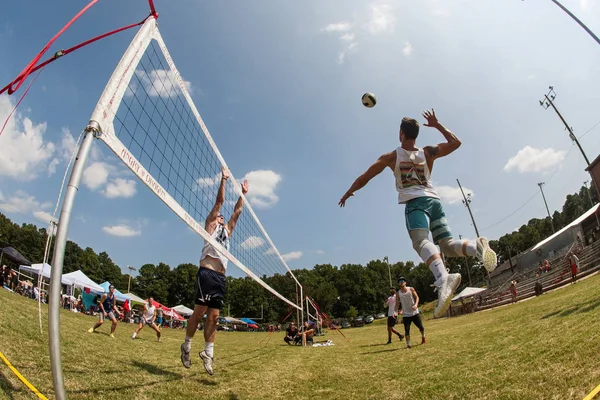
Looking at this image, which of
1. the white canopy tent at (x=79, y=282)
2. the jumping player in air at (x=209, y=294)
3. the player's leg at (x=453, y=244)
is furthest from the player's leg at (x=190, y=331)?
the white canopy tent at (x=79, y=282)

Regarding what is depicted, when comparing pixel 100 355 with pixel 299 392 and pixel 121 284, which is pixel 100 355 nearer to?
pixel 299 392

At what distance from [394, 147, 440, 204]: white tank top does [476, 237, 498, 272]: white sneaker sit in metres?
0.71

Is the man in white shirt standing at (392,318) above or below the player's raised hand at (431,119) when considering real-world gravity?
below

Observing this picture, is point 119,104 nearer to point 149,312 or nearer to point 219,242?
point 219,242

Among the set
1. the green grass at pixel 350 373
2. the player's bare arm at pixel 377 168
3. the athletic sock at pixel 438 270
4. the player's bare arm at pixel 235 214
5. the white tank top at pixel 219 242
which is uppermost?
the player's bare arm at pixel 235 214

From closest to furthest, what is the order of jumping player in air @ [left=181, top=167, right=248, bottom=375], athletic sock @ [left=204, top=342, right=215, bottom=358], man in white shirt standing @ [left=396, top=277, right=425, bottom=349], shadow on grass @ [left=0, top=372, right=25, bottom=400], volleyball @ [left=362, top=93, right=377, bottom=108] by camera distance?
shadow on grass @ [left=0, top=372, right=25, bottom=400] → athletic sock @ [left=204, top=342, right=215, bottom=358] → jumping player in air @ [left=181, top=167, right=248, bottom=375] → volleyball @ [left=362, top=93, right=377, bottom=108] → man in white shirt standing @ [left=396, top=277, right=425, bottom=349]

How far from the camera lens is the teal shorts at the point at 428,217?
13.2ft

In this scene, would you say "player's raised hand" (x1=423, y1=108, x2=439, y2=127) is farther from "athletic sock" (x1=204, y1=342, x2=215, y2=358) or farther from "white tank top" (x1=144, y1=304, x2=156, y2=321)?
"white tank top" (x1=144, y1=304, x2=156, y2=321)

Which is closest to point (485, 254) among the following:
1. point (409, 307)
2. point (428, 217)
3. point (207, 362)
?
point (428, 217)

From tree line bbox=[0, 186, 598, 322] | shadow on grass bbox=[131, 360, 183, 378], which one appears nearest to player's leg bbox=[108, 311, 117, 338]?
shadow on grass bbox=[131, 360, 183, 378]

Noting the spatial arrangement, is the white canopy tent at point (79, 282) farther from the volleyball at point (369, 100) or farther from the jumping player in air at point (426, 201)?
the jumping player in air at point (426, 201)

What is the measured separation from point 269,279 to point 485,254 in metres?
76.7

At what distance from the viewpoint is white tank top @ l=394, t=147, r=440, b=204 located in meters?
4.18

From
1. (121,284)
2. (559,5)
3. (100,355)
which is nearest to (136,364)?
(100,355)
